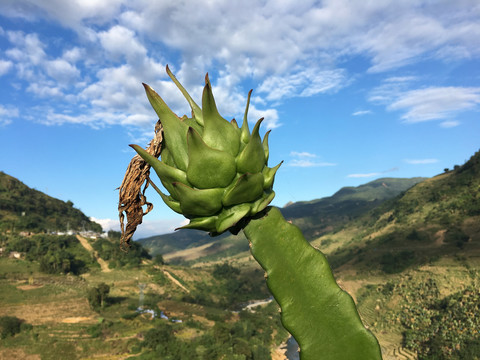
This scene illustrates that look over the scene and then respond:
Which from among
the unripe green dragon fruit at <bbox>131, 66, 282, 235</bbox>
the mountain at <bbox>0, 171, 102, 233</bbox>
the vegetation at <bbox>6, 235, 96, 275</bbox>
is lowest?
the unripe green dragon fruit at <bbox>131, 66, 282, 235</bbox>

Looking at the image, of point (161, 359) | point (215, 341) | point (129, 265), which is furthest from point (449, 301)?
point (129, 265)

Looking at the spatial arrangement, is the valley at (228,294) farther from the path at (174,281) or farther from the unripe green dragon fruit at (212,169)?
the unripe green dragon fruit at (212,169)

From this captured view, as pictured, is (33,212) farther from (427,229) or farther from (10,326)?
(427,229)

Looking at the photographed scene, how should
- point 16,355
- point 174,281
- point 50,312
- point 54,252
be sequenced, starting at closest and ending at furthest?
point 16,355, point 50,312, point 54,252, point 174,281

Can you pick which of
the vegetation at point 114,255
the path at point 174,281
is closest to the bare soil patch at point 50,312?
the vegetation at point 114,255

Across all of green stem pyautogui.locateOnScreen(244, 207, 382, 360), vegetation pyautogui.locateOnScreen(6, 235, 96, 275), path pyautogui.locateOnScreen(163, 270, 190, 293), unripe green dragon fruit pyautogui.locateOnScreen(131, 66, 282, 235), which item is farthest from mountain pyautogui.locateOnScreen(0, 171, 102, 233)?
green stem pyautogui.locateOnScreen(244, 207, 382, 360)

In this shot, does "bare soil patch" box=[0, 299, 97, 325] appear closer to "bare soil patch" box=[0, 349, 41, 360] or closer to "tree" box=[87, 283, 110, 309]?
"tree" box=[87, 283, 110, 309]

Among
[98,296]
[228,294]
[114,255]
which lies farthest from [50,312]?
[228,294]
